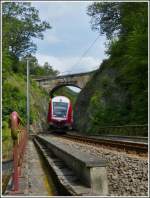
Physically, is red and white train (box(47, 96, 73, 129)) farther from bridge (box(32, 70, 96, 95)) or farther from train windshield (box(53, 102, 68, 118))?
bridge (box(32, 70, 96, 95))

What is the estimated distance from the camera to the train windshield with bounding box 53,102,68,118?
42.9 meters

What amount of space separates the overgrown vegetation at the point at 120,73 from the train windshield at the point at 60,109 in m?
3.84

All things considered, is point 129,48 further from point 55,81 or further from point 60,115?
point 55,81

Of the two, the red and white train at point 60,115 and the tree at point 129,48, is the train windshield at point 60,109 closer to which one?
the red and white train at point 60,115

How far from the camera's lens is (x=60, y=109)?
141 feet

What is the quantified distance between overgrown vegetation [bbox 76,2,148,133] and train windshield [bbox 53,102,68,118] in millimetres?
3839

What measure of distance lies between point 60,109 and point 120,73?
865 cm

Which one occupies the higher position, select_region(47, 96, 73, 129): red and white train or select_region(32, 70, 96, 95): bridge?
select_region(32, 70, 96, 95): bridge

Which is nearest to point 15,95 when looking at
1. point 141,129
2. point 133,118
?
point 133,118

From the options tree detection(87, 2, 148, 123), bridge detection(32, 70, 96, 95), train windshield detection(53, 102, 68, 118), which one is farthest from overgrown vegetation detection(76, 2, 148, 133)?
bridge detection(32, 70, 96, 95)

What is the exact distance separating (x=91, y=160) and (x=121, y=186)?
60cm

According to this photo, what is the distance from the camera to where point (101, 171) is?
7.30 metres

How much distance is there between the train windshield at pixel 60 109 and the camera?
141 feet

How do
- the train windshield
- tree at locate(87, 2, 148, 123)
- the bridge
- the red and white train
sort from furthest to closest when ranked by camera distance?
the bridge, the train windshield, the red and white train, tree at locate(87, 2, 148, 123)
